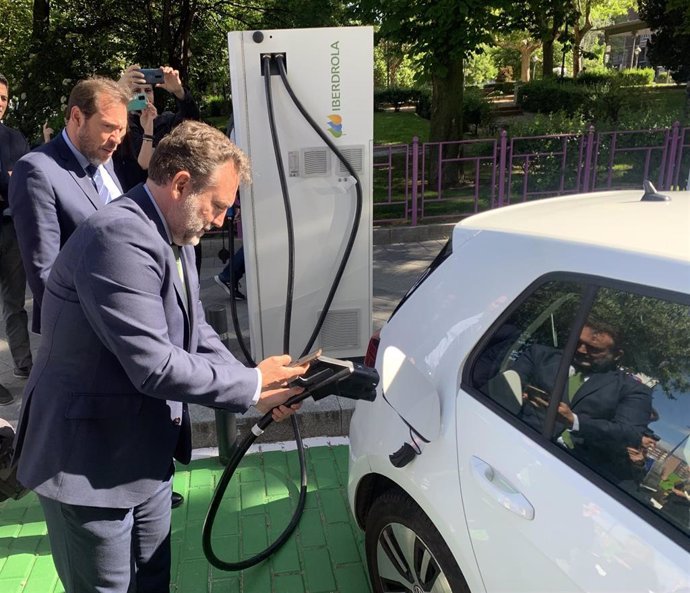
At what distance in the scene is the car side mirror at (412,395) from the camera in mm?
1858

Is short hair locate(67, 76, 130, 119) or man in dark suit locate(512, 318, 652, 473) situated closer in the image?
man in dark suit locate(512, 318, 652, 473)

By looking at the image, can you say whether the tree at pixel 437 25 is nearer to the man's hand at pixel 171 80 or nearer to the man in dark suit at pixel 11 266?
the man's hand at pixel 171 80

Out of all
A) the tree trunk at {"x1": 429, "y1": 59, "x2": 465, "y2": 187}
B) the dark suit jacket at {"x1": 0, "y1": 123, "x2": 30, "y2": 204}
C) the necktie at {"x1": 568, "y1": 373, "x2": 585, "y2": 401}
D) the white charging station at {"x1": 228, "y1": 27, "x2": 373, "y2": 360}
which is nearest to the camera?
the necktie at {"x1": 568, "y1": 373, "x2": 585, "y2": 401}

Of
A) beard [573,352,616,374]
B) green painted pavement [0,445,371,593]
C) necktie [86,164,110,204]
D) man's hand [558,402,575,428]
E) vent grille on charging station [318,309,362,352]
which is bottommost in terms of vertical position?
green painted pavement [0,445,371,593]

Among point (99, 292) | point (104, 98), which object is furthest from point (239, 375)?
point (104, 98)

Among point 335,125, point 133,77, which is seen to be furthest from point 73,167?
point 335,125

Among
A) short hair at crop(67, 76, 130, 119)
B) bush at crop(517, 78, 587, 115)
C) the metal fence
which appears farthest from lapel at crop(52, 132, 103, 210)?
bush at crop(517, 78, 587, 115)

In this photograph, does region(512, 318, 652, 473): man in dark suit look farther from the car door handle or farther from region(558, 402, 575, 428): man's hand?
the car door handle

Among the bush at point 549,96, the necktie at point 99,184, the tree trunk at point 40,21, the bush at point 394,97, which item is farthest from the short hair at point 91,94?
the bush at point 394,97

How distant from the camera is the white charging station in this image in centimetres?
379

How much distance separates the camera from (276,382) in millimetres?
1923

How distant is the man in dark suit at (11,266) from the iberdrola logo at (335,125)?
6.63 feet

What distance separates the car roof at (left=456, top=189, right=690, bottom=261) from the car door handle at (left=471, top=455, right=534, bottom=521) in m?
0.66

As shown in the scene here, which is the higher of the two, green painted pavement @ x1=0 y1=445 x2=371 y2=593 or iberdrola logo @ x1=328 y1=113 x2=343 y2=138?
iberdrola logo @ x1=328 y1=113 x2=343 y2=138
